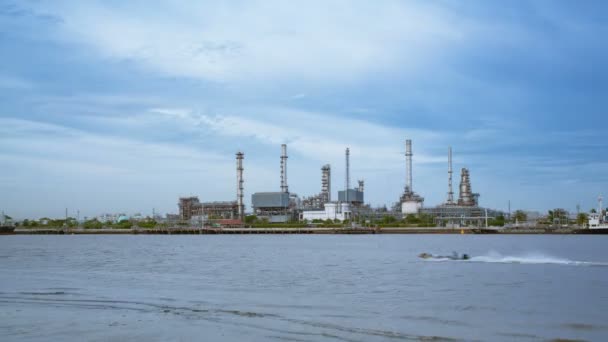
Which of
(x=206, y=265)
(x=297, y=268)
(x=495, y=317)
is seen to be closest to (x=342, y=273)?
(x=297, y=268)

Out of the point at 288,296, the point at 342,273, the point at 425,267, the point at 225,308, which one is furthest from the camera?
the point at 425,267

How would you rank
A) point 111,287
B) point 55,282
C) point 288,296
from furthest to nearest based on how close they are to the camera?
point 55,282 → point 111,287 → point 288,296

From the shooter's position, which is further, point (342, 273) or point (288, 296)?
point (342, 273)

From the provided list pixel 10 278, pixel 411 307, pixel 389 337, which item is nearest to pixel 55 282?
pixel 10 278

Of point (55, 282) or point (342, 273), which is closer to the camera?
point (55, 282)

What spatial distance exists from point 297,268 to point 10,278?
78.3 feet

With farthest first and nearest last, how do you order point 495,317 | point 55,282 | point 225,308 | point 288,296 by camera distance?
point 55,282
point 288,296
point 225,308
point 495,317

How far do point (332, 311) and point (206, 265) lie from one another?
34.5 m

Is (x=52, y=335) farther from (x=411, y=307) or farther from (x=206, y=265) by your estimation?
(x=206, y=265)

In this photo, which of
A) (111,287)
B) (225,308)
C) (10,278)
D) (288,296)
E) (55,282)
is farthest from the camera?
(10,278)

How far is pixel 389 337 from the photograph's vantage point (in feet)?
79.9

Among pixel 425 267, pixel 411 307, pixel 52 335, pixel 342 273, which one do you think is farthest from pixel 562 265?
pixel 52 335

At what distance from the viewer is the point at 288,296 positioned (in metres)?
36.6

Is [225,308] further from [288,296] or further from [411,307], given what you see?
[411,307]
